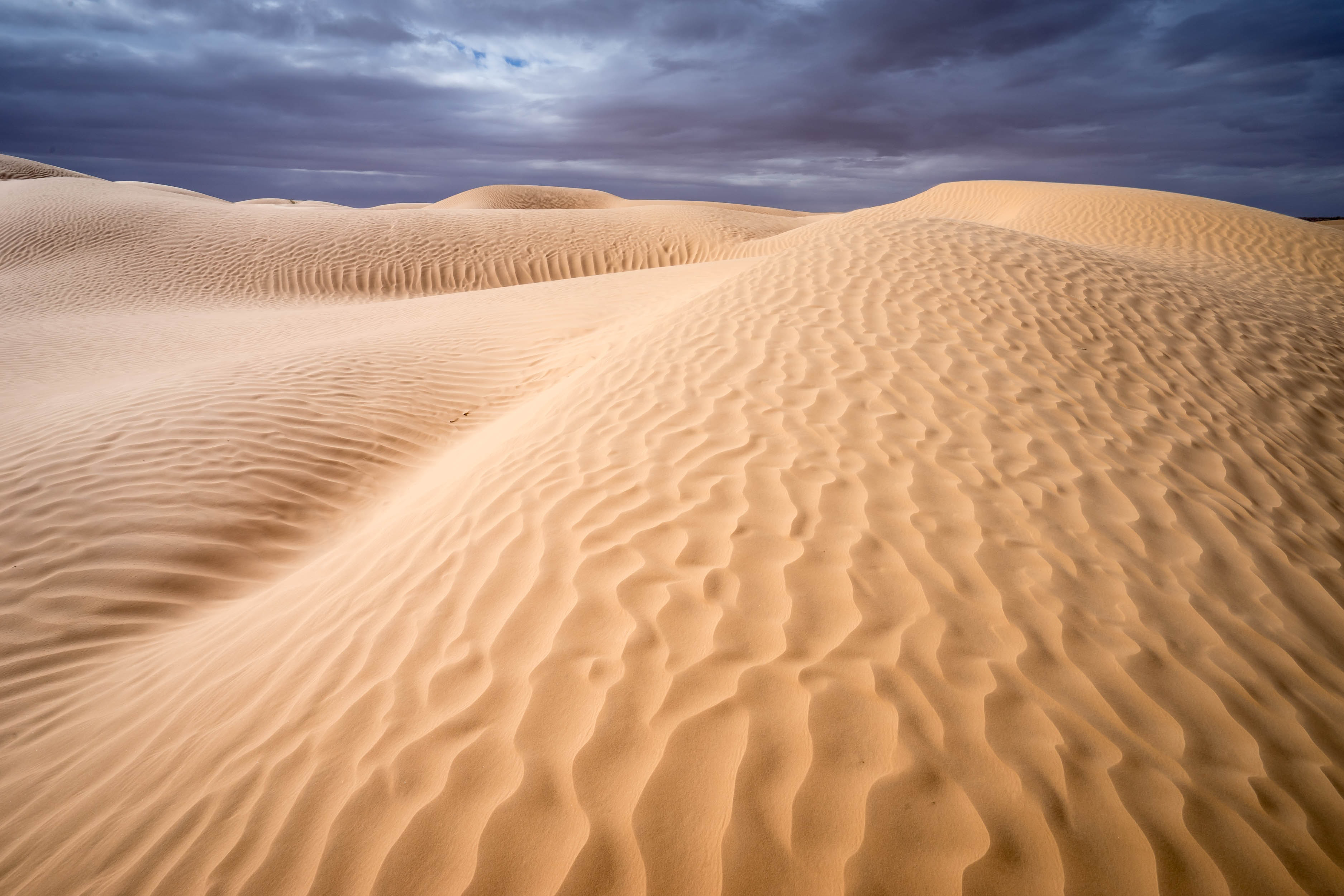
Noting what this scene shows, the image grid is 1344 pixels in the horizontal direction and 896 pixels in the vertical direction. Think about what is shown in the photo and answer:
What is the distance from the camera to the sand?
1.71 meters

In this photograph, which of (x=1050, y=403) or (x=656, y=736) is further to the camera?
(x=1050, y=403)

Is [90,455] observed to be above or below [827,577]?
below

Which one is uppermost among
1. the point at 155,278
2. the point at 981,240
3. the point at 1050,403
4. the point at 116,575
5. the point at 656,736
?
the point at 981,240

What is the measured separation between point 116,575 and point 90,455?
1965mm

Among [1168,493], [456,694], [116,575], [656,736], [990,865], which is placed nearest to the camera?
[990,865]

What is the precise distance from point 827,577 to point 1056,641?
0.86 m

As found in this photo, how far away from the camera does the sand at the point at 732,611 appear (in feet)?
5.61

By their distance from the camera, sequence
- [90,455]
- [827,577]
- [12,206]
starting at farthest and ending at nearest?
[12,206] → [90,455] → [827,577]

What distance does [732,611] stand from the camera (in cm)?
239

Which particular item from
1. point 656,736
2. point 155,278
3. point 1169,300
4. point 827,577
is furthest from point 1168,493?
point 155,278

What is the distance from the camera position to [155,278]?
17938 mm

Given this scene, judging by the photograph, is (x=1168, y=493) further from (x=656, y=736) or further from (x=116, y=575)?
(x=116, y=575)

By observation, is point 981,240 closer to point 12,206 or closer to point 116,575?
point 116,575

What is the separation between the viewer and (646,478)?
11.2ft
